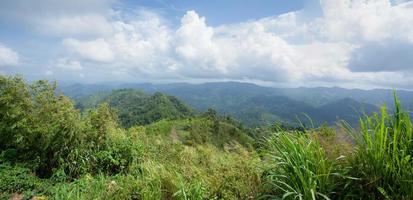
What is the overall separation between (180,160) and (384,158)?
4023mm

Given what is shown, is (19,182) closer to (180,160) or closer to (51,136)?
(51,136)

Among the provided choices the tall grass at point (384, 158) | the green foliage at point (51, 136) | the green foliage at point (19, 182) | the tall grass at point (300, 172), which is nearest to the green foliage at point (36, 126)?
the green foliage at point (51, 136)

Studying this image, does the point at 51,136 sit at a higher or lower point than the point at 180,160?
higher

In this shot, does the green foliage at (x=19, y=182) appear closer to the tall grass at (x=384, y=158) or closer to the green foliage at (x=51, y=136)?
the green foliage at (x=51, y=136)

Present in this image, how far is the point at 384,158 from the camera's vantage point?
117 inches

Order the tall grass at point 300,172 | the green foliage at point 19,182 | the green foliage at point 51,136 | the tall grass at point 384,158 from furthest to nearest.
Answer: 1. the green foliage at point 51,136
2. the green foliage at point 19,182
3. the tall grass at point 300,172
4. the tall grass at point 384,158

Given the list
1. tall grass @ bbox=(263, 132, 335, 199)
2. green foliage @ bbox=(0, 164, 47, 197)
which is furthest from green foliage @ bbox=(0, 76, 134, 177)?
tall grass @ bbox=(263, 132, 335, 199)

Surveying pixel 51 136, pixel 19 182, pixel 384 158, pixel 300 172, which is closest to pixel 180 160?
pixel 51 136

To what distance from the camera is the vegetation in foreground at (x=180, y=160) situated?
3.04 m

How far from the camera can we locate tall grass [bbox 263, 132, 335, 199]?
301cm

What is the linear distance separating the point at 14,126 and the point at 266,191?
6243 millimetres

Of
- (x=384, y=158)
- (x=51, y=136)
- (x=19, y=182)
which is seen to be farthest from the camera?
(x=51, y=136)

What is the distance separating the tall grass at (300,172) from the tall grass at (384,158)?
305mm

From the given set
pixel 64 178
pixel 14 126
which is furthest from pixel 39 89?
pixel 64 178
